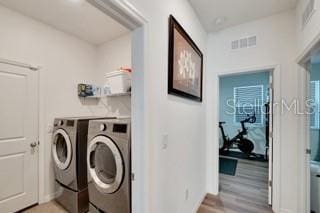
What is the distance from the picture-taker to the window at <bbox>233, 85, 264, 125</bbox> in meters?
5.16

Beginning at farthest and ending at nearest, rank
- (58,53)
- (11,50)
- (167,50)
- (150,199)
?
(58,53), (11,50), (167,50), (150,199)

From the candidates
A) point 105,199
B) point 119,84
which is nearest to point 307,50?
point 119,84

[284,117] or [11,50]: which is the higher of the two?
[11,50]

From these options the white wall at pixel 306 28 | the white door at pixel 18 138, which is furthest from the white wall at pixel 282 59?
the white door at pixel 18 138

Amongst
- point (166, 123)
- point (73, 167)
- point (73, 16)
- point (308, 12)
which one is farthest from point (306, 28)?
point (73, 167)

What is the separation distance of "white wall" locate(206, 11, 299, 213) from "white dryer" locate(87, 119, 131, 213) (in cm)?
193

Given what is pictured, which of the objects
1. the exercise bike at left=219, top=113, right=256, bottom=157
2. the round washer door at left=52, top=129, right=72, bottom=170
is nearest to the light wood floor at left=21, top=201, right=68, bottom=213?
the round washer door at left=52, top=129, right=72, bottom=170

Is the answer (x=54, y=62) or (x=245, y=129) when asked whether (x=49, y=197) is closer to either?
Result: (x=54, y=62)

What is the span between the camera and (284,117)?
7.28 feet

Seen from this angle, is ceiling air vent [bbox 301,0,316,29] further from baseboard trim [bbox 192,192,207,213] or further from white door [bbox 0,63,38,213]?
white door [bbox 0,63,38,213]

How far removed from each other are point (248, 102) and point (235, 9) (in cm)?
381

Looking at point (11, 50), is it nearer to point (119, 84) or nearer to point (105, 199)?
A: point (119, 84)

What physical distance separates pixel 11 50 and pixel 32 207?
2.13 meters

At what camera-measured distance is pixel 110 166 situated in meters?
1.84
